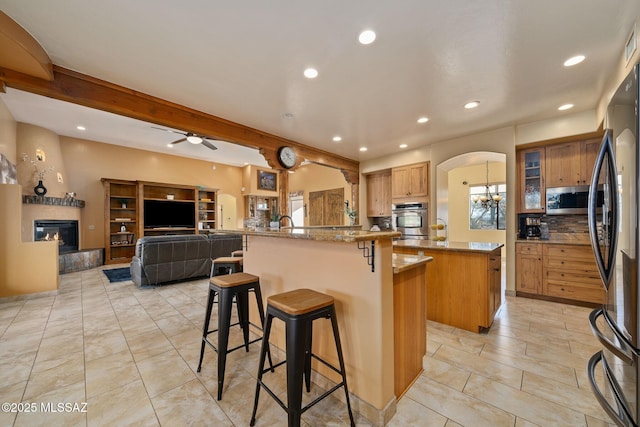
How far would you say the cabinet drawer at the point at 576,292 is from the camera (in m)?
3.27

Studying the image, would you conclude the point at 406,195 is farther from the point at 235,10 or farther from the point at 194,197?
the point at 194,197

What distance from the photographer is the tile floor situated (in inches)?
59.7

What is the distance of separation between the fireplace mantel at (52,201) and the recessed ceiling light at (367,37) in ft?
22.7

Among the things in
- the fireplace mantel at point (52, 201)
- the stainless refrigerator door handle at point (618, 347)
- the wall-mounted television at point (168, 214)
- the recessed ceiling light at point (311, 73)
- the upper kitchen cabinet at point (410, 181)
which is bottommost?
the stainless refrigerator door handle at point (618, 347)

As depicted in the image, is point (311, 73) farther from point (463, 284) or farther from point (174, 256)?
point (174, 256)

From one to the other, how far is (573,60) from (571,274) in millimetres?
2725

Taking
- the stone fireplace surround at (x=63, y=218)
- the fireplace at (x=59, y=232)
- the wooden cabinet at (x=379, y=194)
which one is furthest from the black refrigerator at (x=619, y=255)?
the stone fireplace surround at (x=63, y=218)

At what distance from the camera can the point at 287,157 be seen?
484cm

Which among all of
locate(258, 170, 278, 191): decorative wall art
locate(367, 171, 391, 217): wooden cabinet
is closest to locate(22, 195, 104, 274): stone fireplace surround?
locate(258, 170, 278, 191): decorative wall art

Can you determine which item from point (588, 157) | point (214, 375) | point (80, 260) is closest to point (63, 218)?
point (80, 260)

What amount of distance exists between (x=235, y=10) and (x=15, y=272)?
480 centimetres

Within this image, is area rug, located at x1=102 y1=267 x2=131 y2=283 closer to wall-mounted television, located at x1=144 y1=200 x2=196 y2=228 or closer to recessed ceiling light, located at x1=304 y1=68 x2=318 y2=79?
wall-mounted television, located at x1=144 y1=200 x2=196 y2=228

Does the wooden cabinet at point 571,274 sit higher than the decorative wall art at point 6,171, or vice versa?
the decorative wall art at point 6,171

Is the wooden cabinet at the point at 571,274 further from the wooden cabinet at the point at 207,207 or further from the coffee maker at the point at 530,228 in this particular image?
the wooden cabinet at the point at 207,207
